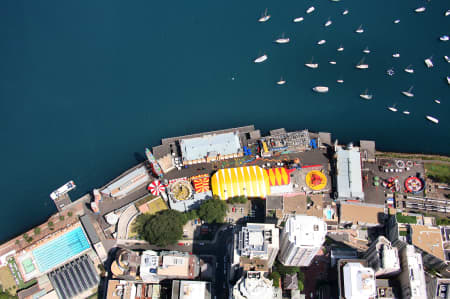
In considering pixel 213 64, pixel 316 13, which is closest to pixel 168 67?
pixel 213 64

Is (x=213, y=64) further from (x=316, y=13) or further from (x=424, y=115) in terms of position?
(x=424, y=115)

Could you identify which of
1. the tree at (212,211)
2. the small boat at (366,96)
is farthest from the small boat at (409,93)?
the tree at (212,211)

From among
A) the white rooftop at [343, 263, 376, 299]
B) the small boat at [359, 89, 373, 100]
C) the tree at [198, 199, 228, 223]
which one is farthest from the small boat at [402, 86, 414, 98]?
the tree at [198, 199, 228, 223]

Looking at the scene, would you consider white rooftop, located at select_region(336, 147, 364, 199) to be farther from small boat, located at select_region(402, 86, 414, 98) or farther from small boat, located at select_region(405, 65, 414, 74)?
small boat, located at select_region(405, 65, 414, 74)

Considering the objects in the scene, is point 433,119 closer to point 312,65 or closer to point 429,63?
point 429,63

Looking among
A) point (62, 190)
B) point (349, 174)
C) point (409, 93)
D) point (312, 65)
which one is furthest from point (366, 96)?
point (62, 190)

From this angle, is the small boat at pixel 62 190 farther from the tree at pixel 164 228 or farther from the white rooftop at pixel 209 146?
the white rooftop at pixel 209 146
